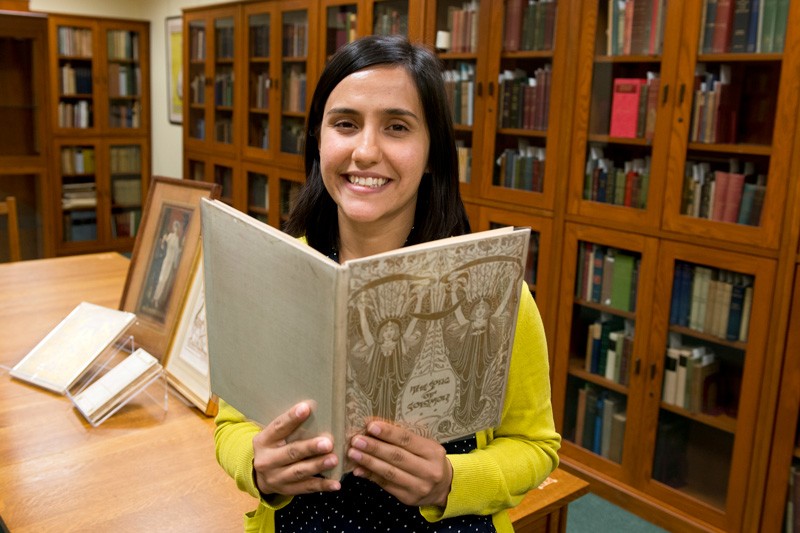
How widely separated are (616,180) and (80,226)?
207 inches

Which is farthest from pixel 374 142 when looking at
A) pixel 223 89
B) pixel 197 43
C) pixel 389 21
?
pixel 197 43

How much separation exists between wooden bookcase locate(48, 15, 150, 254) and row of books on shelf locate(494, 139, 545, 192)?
4.56 m

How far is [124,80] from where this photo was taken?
653 cm

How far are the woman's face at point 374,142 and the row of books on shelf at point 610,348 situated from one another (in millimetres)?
1957

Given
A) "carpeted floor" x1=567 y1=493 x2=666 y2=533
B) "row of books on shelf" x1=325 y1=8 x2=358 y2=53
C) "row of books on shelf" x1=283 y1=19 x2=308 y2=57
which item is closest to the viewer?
"carpeted floor" x1=567 y1=493 x2=666 y2=533

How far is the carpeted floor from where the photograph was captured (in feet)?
8.54

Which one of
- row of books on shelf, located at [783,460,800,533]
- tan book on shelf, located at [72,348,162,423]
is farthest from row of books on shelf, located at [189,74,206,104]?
row of books on shelf, located at [783,460,800,533]

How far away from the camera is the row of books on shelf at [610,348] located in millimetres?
2748

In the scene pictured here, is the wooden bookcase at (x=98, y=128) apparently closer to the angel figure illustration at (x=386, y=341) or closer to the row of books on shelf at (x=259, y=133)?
the row of books on shelf at (x=259, y=133)

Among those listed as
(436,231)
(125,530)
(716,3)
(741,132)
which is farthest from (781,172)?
(125,530)

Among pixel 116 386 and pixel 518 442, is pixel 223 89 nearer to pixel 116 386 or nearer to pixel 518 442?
pixel 116 386

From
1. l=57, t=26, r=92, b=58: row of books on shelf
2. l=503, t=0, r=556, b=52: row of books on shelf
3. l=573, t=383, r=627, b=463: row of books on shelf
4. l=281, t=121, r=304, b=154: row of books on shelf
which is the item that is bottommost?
l=573, t=383, r=627, b=463: row of books on shelf

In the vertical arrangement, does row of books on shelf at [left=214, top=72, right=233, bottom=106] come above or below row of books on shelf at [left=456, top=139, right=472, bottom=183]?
above

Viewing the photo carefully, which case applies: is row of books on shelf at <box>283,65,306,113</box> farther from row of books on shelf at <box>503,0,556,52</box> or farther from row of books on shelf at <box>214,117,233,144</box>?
row of books on shelf at <box>503,0,556,52</box>
